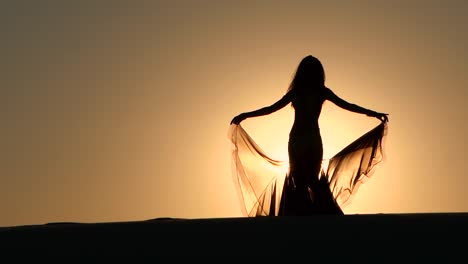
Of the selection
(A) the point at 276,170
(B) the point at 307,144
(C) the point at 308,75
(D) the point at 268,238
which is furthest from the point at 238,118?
(D) the point at 268,238

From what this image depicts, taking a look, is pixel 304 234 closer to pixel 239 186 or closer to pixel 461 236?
pixel 461 236

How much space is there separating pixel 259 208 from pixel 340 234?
5072mm

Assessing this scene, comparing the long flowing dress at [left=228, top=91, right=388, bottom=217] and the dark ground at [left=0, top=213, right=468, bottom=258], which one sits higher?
the long flowing dress at [left=228, top=91, right=388, bottom=217]

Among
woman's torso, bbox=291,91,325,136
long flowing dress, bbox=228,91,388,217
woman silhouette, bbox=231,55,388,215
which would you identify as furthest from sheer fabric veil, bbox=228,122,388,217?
woman's torso, bbox=291,91,325,136

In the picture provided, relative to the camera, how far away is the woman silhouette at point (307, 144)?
10.7m

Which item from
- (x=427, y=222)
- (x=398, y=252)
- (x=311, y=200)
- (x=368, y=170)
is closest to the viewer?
(x=398, y=252)

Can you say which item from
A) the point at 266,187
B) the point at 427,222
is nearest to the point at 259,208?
the point at 266,187

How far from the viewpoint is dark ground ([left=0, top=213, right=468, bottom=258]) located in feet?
19.9

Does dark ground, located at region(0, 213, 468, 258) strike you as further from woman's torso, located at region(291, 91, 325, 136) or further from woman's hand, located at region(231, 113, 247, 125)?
woman's hand, located at region(231, 113, 247, 125)

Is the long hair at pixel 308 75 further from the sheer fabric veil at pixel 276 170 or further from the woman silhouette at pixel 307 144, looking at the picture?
the sheer fabric veil at pixel 276 170

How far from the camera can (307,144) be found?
10977 mm

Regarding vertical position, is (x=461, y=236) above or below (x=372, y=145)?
below

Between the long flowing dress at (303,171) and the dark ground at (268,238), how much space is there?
154 inches

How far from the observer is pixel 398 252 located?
6.04 metres
